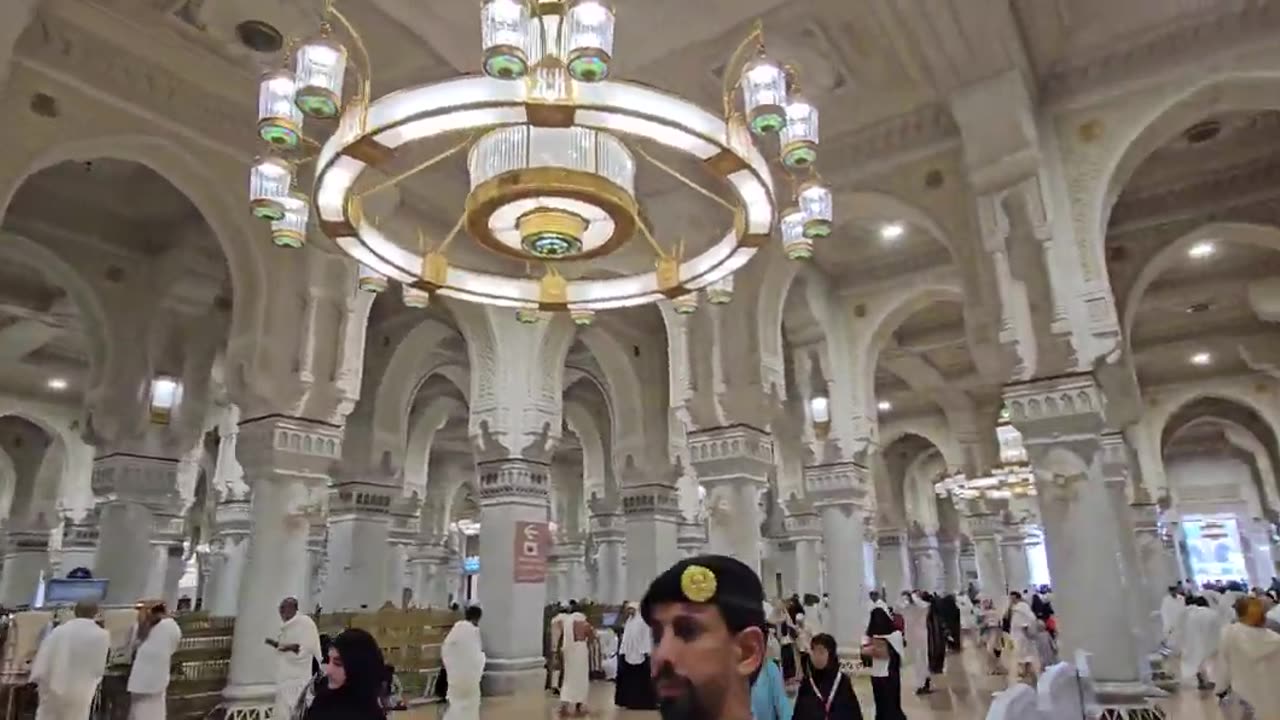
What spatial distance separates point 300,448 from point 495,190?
439cm

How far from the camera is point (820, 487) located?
10547 millimetres

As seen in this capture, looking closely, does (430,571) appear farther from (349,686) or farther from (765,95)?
(349,686)

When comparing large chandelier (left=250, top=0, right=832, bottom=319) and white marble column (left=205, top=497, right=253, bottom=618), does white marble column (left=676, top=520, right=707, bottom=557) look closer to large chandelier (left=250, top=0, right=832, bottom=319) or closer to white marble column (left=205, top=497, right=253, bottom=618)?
white marble column (left=205, top=497, right=253, bottom=618)

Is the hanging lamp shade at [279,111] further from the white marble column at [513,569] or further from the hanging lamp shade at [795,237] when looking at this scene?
the white marble column at [513,569]

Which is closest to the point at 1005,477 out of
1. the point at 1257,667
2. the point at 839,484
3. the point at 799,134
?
the point at 839,484

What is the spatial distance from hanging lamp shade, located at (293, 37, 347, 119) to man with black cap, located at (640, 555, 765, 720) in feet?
10.1

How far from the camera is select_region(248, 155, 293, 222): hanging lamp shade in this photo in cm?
425

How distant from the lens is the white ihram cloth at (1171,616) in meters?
10.8

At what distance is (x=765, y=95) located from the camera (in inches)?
150

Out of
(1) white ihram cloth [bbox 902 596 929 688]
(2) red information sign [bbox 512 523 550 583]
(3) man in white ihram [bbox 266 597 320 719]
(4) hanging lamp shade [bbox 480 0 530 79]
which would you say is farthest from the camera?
(1) white ihram cloth [bbox 902 596 929 688]

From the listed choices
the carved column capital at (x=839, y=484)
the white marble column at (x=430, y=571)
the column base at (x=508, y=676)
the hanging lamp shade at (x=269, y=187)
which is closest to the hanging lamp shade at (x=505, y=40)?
the hanging lamp shade at (x=269, y=187)

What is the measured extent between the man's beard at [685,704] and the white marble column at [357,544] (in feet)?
37.6

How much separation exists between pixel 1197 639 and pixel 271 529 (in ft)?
34.3

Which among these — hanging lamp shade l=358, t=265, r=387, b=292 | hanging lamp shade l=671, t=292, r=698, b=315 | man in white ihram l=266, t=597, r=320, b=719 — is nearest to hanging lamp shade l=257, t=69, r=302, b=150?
hanging lamp shade l=358, t=265, r=387, b=292
